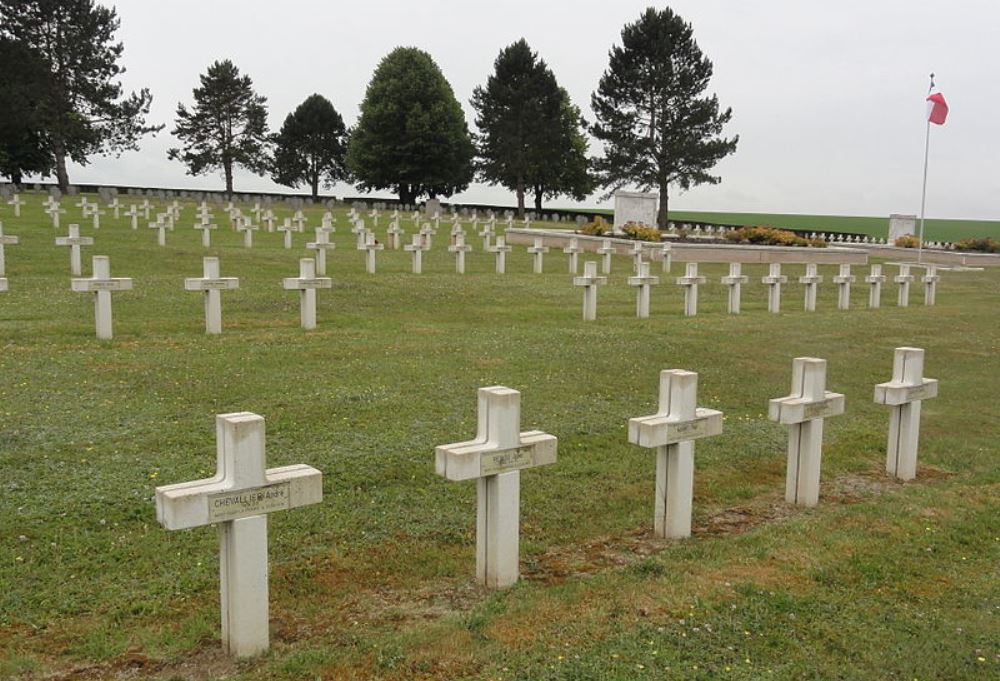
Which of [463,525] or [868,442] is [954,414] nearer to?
[868,442]

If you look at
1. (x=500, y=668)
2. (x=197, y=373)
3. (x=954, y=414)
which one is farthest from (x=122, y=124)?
(x=500, y=668)

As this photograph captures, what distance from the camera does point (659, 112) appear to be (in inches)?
1961

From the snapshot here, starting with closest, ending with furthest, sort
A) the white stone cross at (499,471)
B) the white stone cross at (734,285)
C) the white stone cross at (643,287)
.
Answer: the white stone cross at (499,471) → the white stone cross at (643,287) → the white stone cross at (734,285)

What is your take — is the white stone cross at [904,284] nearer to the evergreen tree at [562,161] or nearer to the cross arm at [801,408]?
the cross arm at [801,408]

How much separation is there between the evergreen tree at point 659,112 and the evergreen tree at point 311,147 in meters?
26.6

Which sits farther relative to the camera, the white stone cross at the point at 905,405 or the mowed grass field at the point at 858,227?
the mowed grass field at the point at 858,227

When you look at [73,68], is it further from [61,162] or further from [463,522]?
[463,522]

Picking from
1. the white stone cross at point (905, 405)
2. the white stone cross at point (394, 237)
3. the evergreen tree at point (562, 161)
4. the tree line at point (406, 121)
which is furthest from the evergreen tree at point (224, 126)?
the white stone cross at point (905, 405)

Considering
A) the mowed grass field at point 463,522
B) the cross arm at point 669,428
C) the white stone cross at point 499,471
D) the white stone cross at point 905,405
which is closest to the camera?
the mowed grass field at point 463,522

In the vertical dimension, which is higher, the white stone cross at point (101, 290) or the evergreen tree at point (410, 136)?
the evergreen tree at point (410, 136)

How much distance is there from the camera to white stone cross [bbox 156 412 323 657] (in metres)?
3.86

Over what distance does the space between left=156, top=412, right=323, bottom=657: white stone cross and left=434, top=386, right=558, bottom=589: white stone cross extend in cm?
93

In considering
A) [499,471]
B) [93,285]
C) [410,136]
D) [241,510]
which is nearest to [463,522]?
[499,471]

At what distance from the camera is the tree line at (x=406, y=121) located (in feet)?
151
